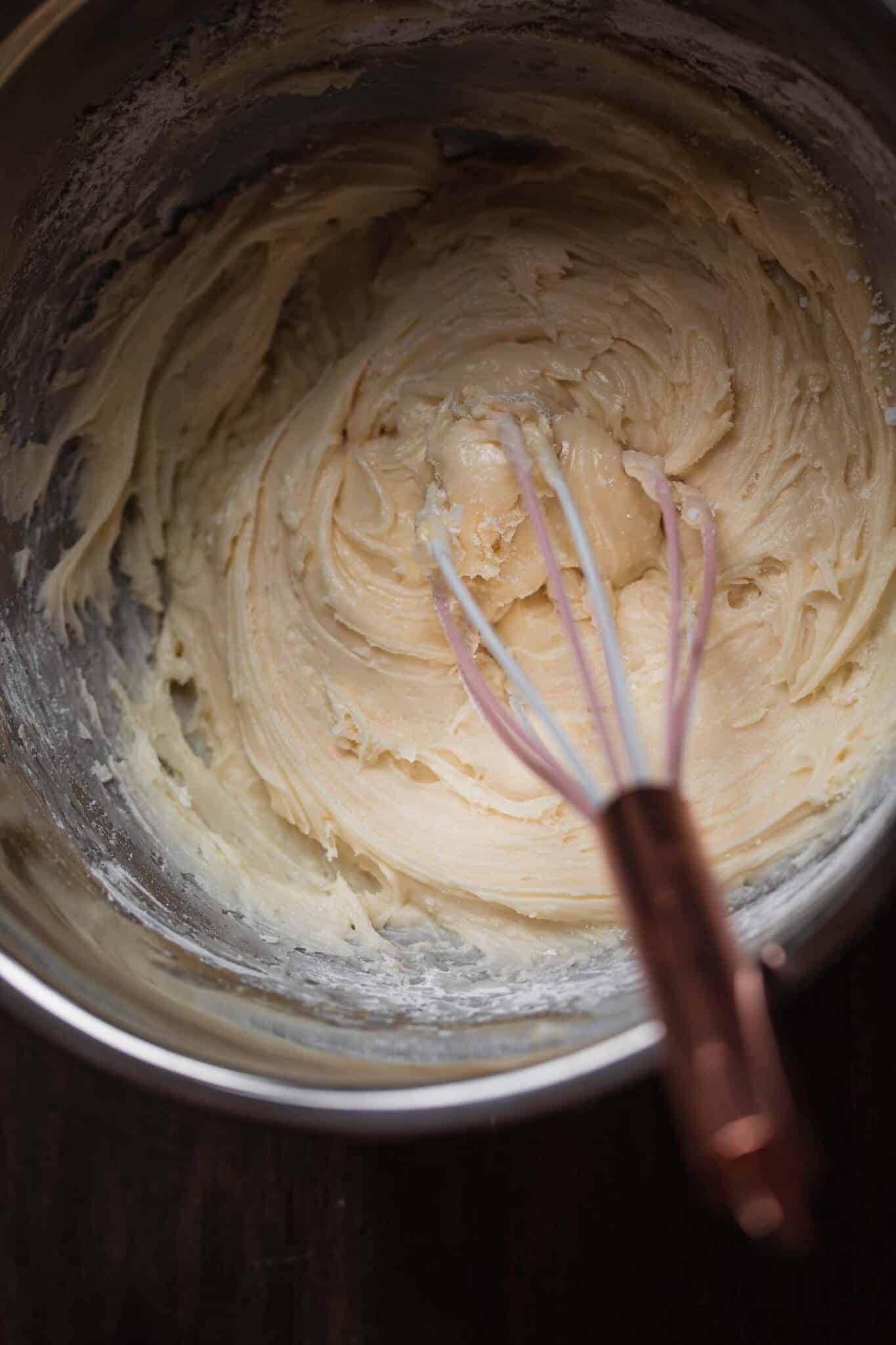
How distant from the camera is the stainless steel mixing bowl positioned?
1.07 metres

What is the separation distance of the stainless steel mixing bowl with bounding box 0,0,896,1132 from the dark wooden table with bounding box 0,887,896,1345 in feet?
0.79

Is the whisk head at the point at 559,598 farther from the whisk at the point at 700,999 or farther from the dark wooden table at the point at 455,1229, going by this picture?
the dark wooden table at the point at 455,1229

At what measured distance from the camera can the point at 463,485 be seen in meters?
1.67

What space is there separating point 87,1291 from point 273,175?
1.58m

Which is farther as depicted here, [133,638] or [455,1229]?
[133,638]

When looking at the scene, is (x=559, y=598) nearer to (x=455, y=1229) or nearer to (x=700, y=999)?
(x=700, y=999)

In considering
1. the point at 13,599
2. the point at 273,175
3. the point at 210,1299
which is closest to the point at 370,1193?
the point at 210,1299

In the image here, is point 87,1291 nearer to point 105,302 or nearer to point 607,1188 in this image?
point 607,1188

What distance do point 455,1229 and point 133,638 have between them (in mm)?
976

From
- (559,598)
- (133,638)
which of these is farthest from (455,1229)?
(133,638)

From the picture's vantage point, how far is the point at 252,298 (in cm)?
172

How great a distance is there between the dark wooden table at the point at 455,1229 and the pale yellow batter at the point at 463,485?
0.27 metres

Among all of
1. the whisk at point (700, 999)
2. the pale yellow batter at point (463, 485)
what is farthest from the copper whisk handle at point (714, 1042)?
the pale yellow batter at point (463, 485)

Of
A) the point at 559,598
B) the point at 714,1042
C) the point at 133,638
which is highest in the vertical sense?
the point at 133,638
